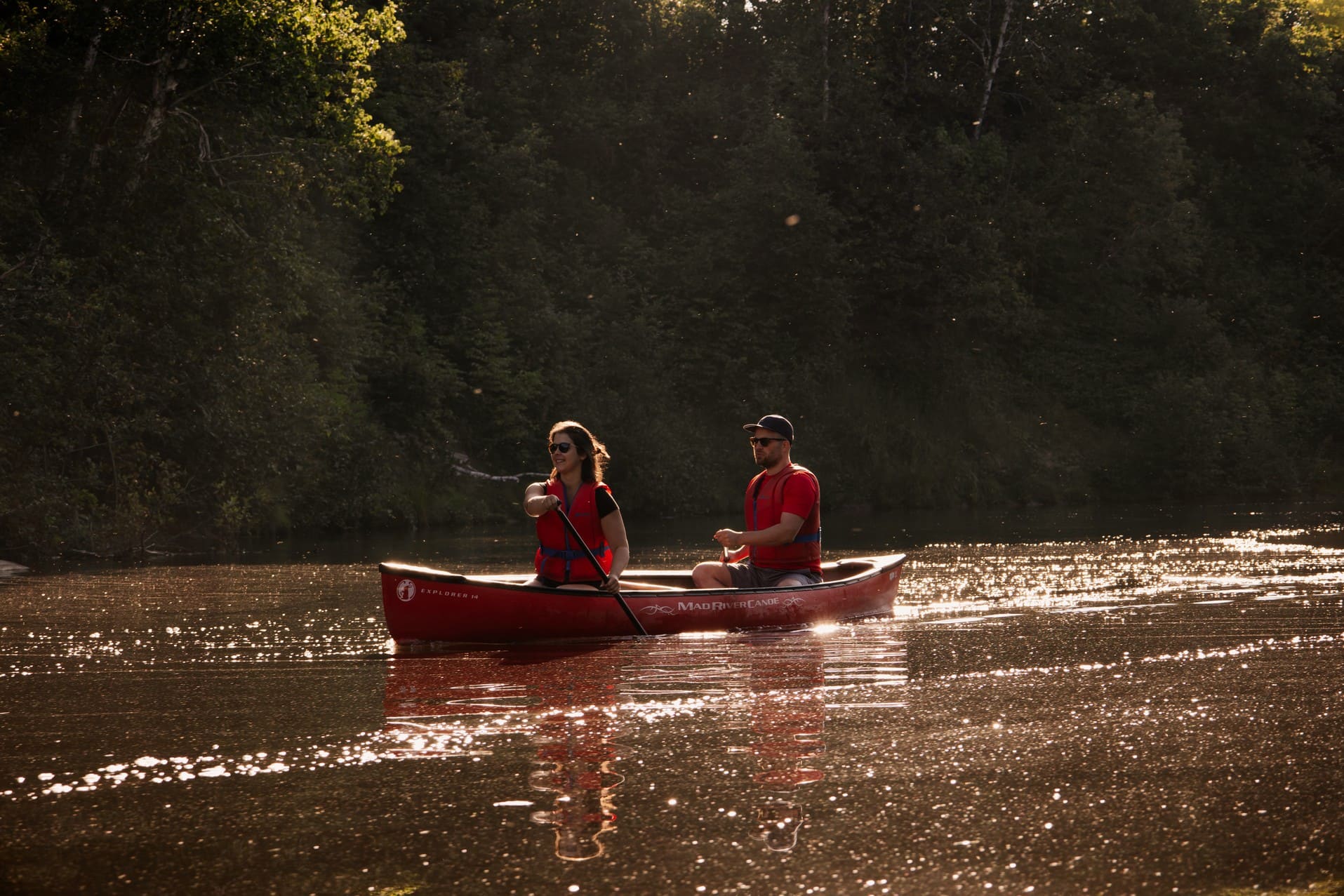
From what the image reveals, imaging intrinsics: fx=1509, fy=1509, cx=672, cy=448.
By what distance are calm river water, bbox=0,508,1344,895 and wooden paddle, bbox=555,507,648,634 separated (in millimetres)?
188

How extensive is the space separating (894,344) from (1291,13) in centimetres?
2090

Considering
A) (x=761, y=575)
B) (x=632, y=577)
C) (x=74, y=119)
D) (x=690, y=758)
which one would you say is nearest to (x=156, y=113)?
(x=74, y=119)

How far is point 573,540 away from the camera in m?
9.96

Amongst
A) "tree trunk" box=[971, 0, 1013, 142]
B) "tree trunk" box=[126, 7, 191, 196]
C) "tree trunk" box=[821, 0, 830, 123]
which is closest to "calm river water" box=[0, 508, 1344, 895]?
"tree trunk" box=[126, 7, 191, 196]

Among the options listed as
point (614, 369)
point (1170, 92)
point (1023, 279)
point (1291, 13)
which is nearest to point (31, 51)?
point (614, 369)

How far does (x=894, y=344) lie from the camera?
37.7 metres

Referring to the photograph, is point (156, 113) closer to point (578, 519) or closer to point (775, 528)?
point (578, 519)

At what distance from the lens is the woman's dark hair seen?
9562mm

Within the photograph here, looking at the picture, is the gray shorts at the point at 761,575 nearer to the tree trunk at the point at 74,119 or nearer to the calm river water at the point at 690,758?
the calm river water at the point at 690,758

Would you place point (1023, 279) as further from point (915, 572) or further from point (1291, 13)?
point (915, 572)

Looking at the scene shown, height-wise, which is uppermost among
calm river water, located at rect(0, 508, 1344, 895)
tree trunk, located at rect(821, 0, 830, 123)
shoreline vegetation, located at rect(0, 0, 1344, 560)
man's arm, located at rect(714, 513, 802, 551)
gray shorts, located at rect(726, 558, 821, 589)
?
tree trunk, located at rect(821, 0, 830, 123)

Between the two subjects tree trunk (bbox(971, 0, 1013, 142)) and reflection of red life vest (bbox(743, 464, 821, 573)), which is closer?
reflection of red life vest (bbox(743, 464, 821, 573))

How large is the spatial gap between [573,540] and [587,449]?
0.67 meters

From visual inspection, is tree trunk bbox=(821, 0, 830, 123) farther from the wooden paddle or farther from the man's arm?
the wooden paddle
